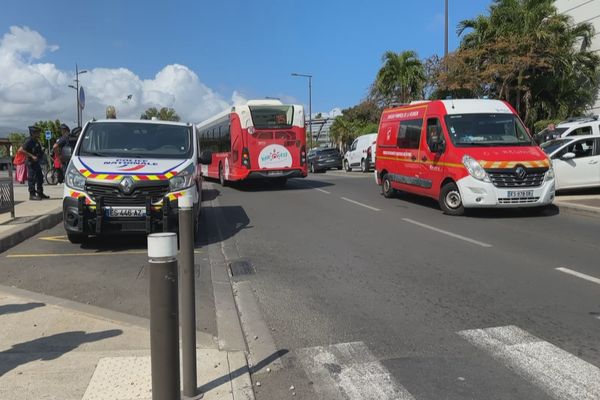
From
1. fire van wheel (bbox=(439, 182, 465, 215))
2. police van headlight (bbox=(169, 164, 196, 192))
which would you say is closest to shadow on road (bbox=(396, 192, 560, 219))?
fire van wheel (bbox=(439, 182, 465, 215))

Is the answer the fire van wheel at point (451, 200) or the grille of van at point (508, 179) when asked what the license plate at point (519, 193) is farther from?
the fire van wheel at point (451, 200)

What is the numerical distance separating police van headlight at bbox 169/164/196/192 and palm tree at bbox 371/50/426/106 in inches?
1176

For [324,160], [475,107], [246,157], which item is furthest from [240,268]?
[324,160]

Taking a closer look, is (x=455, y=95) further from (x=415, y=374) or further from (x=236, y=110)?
(x=415, y=374)

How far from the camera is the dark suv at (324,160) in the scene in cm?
3412

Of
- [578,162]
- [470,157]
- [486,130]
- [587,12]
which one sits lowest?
[578,162]

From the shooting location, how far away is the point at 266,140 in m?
18.0

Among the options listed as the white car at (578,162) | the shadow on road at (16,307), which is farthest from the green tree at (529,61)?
the shadow on road at (16,307)

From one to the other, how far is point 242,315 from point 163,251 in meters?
2.43

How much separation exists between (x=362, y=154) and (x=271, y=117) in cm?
1332

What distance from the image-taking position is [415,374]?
12.2ft

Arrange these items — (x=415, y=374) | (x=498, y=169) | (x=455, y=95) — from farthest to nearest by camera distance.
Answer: (x=455, y=95), (x=498, y=169), (x=415, y=374)

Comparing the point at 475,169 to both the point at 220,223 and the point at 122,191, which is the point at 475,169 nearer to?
the point at 220,223

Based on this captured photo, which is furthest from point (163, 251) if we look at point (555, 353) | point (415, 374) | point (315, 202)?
point (315, 202)
